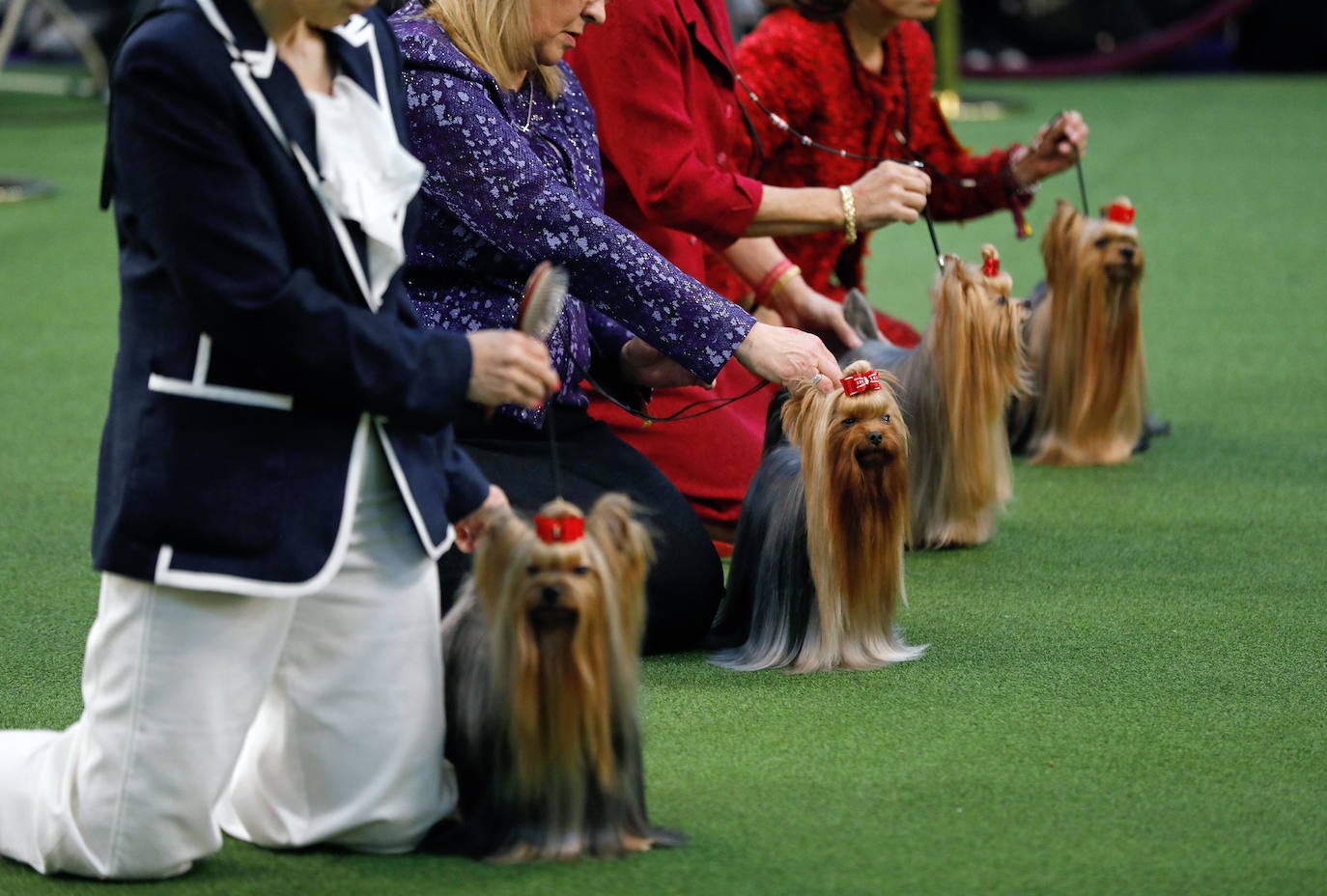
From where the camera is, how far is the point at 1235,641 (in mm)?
3090

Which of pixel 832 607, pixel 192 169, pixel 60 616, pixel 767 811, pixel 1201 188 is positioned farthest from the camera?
pixel 1201 188

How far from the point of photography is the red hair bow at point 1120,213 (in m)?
4.29

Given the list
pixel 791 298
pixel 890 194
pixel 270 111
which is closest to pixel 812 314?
pixel 791 298

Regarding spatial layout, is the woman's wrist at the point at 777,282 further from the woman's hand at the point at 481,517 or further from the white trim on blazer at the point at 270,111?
the white trim on blazer at the point at 270,111

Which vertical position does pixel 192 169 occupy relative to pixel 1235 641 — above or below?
above

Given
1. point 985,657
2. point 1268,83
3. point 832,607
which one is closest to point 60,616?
point 832,607

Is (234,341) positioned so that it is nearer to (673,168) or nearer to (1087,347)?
(673,168)

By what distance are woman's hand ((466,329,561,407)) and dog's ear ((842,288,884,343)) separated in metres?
1.89

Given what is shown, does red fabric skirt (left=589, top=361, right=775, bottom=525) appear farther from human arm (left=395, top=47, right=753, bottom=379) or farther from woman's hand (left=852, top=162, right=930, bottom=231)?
human arm (left=395, top=47, right=753, bottom=379)

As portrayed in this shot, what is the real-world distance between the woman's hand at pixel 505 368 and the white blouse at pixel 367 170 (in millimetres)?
150

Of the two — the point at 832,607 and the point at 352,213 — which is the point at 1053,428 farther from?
the point at 352,213

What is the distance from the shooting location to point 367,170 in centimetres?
208

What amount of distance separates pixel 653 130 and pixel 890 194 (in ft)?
1.51

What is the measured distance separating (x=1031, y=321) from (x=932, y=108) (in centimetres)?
58
